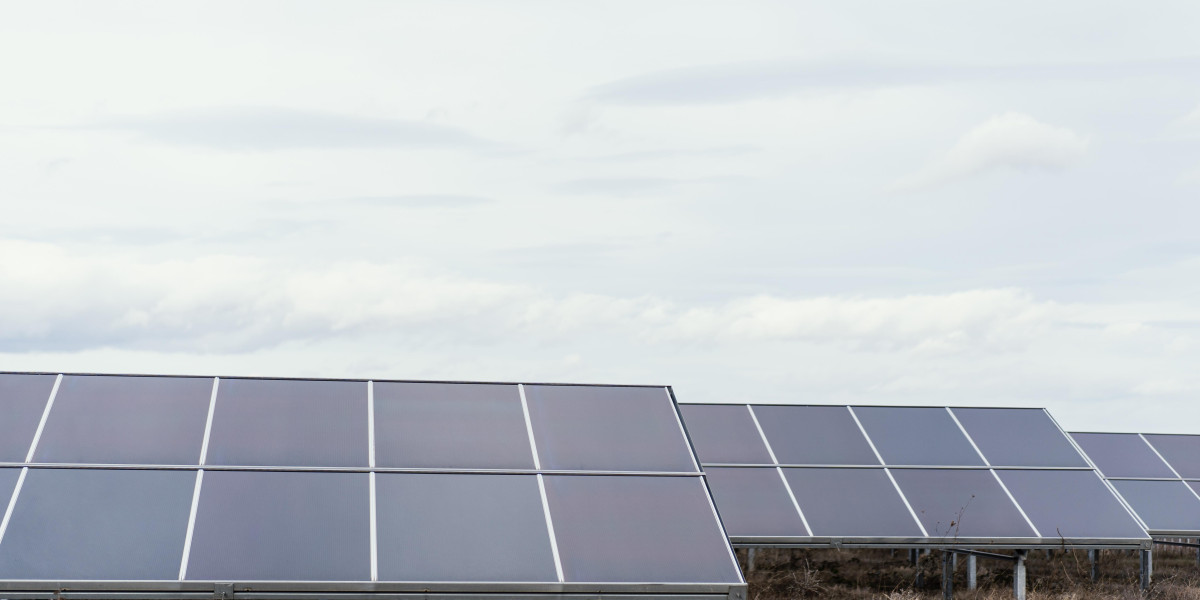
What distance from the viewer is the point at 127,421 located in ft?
46.9

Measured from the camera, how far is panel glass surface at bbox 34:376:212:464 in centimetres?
1367

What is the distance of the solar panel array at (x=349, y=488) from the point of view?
12.1 metres

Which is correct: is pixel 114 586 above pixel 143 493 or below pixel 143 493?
below

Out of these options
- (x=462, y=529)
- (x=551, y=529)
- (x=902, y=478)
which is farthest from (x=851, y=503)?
(x=462, y=529)

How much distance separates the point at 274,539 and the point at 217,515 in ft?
2.59

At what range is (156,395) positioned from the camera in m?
14.9

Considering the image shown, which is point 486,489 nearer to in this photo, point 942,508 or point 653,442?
point 653,442

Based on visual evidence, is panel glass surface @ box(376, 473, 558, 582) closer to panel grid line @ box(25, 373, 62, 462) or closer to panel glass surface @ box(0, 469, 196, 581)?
panel glass surface @ box(0, 469, 196, 581)

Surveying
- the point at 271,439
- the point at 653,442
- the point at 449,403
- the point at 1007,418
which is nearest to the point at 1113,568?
the point at 1007,418

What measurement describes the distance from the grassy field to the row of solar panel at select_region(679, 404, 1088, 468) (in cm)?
198

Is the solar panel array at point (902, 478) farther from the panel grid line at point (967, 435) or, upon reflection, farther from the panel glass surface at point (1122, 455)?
the panel glass surface at point (1122, 455)

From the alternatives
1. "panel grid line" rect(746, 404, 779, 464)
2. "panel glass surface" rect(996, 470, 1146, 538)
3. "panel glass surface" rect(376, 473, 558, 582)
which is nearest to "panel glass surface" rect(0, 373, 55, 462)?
"panel glass surface" rect(376, 473, 558, 582)

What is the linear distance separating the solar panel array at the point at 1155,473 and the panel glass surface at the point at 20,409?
65.4 feet

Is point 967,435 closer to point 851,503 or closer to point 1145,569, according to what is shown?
point 1145,569
